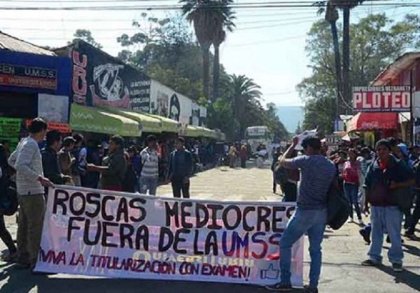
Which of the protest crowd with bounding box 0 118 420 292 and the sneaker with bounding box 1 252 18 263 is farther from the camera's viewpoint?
the sneaker with bounding box 1 252 18 263

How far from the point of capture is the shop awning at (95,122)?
65.2 feet

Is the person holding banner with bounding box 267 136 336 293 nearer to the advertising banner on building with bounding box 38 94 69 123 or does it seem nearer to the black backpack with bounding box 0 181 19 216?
the black backpack with bounding box 0 181 19 216

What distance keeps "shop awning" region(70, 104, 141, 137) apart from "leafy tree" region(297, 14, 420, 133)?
37336mm

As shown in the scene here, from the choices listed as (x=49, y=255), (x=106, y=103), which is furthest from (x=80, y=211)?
(x=106, y=103)

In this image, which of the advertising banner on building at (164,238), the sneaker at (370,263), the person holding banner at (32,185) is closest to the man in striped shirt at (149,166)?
the person holding banner at (32,185)

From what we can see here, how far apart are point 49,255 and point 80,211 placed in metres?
0.62

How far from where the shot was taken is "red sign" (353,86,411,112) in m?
20.3

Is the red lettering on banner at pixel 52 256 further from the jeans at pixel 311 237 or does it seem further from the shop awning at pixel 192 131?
the shop awning at pixel 192 131

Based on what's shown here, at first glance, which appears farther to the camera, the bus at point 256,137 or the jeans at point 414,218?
the bus at point 256,137

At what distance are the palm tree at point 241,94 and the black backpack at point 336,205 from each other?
7024cm

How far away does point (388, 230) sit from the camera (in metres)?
8.37

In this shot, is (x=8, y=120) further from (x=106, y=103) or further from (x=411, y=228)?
(x=411, y=228)

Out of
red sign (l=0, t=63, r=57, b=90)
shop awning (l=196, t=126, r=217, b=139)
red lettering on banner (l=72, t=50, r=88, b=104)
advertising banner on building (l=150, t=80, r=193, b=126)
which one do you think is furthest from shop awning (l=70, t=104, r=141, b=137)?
shop awning (l=196, t=126, r=217, b=139)

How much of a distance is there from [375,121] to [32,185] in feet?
65.4
